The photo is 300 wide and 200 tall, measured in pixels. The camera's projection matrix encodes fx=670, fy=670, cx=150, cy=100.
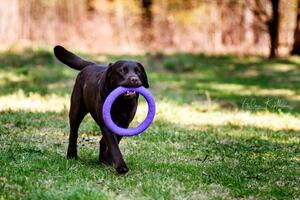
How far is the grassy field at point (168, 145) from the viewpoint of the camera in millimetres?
6617

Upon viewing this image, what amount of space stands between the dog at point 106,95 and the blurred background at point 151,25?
20670 millimetres

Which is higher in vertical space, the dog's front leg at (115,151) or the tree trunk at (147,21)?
the dog's front leg at (115,151)

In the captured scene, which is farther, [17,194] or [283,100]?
[283,100]

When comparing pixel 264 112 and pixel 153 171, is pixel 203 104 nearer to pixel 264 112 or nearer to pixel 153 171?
pixel 264 112

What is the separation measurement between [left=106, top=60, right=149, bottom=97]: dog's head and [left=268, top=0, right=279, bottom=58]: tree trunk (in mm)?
17778

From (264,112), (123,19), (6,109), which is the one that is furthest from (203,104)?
(123,19)

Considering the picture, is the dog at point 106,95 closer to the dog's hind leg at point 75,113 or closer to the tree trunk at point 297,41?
the dog's hind leg at point 75,113

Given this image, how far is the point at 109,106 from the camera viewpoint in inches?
273

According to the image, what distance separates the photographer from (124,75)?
277 inches

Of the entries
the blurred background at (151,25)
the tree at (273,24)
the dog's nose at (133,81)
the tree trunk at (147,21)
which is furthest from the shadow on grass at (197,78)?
the tree trunk at (147,21)

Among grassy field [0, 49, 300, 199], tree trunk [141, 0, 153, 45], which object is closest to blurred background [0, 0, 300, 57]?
tree trunk [141, 0, 153, 45]

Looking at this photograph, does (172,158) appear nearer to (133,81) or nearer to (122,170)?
(122,170)

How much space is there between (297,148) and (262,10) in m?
16.8

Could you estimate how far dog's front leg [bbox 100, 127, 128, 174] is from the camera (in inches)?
280
